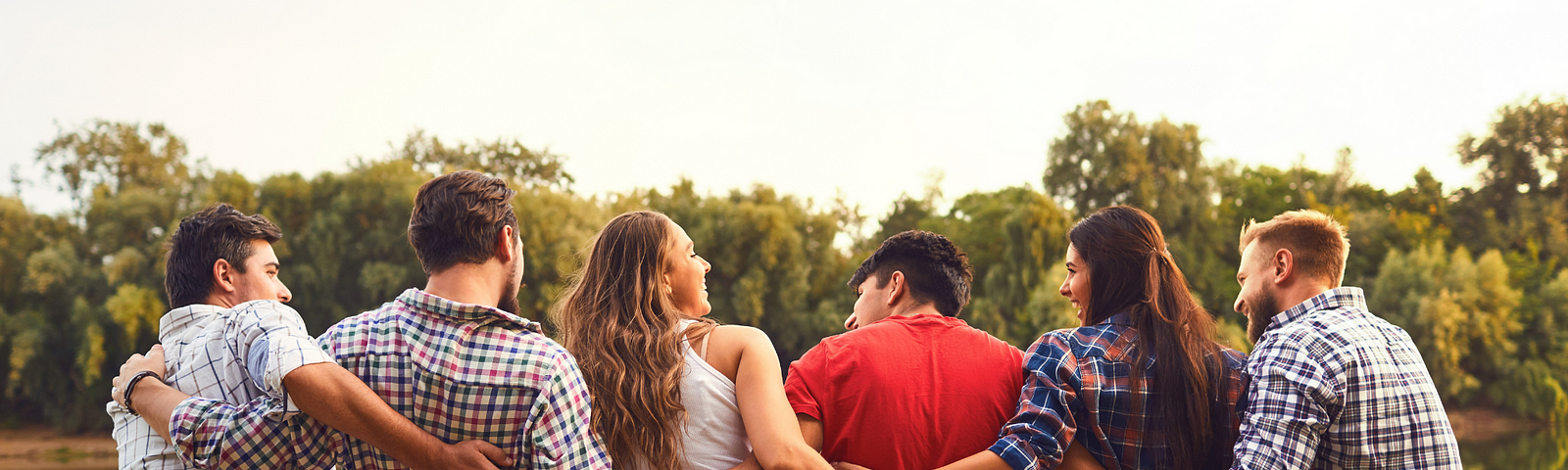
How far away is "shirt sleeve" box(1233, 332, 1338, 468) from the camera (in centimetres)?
284

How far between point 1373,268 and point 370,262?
39.1 m

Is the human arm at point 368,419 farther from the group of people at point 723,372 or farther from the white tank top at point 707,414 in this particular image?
the white tank top at point 707,414

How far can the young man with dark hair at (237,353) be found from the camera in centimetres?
241

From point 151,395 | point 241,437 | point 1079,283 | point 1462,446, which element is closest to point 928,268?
point 1079,283

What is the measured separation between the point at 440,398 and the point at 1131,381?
2150mm

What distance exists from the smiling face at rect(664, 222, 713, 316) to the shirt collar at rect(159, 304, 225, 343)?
4.88ft

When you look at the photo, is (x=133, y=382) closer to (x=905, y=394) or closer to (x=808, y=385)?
(x=808, y=385)

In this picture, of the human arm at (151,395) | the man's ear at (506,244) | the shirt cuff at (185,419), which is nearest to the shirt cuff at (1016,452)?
the man's ear at (506,244)

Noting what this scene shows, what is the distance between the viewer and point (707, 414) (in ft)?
9.56

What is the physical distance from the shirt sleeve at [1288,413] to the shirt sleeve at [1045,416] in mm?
521

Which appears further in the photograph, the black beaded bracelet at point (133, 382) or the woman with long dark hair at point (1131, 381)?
the woman with long dark hair at point (1131, 381)

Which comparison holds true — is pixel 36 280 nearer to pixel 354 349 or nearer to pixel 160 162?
pixel 160 162

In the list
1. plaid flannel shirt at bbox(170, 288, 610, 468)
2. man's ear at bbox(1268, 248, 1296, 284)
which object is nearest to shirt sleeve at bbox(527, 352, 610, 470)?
plaid flannel shirt at bbox(170, 288, 610, 468)

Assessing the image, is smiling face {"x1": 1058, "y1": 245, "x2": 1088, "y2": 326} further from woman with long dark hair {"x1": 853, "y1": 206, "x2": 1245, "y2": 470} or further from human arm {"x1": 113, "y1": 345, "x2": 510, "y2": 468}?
human arm {"x1": 113, "y1": 345, "x2": 510, "y2": 468}
